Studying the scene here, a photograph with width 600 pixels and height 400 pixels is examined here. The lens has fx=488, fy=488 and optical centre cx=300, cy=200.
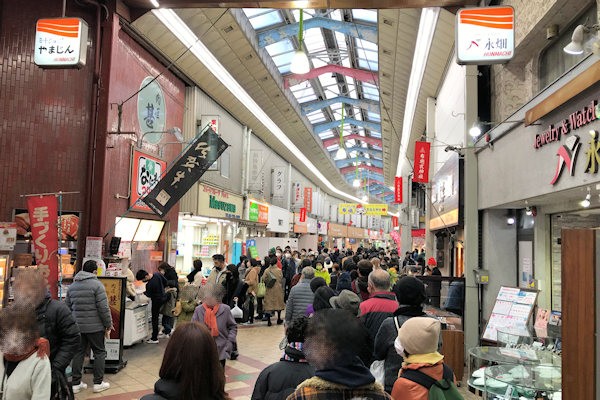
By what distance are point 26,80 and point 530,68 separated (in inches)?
320

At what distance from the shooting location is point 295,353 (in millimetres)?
2459

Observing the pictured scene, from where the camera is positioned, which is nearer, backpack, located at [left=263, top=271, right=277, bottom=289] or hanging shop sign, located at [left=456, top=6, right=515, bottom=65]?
hanging shop sign, located at [left=456, top=6, right=515, bottom=65]

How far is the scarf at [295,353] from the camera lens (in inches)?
96.7

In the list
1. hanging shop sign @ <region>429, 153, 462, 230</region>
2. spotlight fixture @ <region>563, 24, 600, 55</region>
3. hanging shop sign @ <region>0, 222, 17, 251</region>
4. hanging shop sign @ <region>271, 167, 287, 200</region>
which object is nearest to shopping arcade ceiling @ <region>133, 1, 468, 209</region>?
hanging shop sign @ <region>271, 167, 287, 200</region>

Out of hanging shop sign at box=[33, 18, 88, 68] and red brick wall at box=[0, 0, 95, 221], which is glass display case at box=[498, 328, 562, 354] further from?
red brick wall at box=[0, 0, 95, 221]

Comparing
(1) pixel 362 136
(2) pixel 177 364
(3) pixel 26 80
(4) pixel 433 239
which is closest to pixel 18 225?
(3) pixel 26 80

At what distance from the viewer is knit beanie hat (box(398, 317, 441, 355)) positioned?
8.36 ft

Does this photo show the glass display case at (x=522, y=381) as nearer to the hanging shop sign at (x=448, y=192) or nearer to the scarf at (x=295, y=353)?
the scarf at (x=295, y=353)

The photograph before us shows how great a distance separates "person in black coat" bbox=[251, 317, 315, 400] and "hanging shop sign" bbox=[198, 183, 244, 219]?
11167 millimetres

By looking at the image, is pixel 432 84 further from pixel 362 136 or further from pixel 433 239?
pixel 362 136

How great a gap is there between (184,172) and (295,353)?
22.4ft

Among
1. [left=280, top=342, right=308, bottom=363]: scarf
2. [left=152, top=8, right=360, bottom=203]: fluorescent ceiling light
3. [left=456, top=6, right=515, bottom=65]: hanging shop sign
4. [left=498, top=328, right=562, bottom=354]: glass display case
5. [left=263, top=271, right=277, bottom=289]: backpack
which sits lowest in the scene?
[left=498, top=328, right=562, bottom=354]: glass display case

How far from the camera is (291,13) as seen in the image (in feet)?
42.3

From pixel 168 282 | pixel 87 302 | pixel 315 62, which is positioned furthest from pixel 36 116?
pixel 315 62
